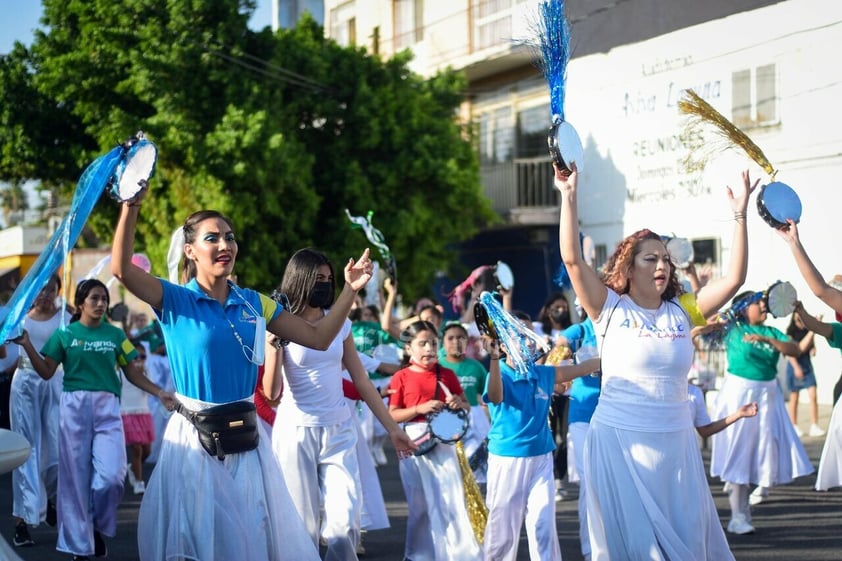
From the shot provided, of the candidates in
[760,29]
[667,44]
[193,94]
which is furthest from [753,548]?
[193,94]

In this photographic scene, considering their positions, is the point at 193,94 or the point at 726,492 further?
the point at 193,94

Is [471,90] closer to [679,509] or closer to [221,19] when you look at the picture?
[221,19]

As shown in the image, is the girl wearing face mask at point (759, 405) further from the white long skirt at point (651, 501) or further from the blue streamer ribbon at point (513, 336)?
the white long skirt at point (651, 501)

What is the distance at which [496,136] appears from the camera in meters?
27.5

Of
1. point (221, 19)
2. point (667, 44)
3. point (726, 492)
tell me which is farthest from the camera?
point (221, 19)

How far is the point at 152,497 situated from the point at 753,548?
17.4ft

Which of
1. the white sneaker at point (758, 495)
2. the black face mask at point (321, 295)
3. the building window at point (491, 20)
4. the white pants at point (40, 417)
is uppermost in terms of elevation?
the building window at point (491, 20)

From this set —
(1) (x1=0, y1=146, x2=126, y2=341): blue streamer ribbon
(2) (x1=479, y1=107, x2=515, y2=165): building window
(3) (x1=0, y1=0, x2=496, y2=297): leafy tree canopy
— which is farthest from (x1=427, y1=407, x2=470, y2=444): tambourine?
(2) (x1=479, y1=107, x2=515, y2=165): building window

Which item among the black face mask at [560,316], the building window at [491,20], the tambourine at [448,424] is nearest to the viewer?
the tambourine at [448,424]

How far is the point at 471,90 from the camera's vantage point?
2819 centimetres

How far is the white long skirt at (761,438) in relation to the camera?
35.3 ft

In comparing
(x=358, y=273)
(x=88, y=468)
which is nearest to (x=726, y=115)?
(x=88, y=468)

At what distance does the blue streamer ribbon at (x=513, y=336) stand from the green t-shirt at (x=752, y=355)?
3.82m

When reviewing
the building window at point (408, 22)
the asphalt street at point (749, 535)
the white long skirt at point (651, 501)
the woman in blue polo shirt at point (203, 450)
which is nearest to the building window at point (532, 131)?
the building window at point (408, 22)
